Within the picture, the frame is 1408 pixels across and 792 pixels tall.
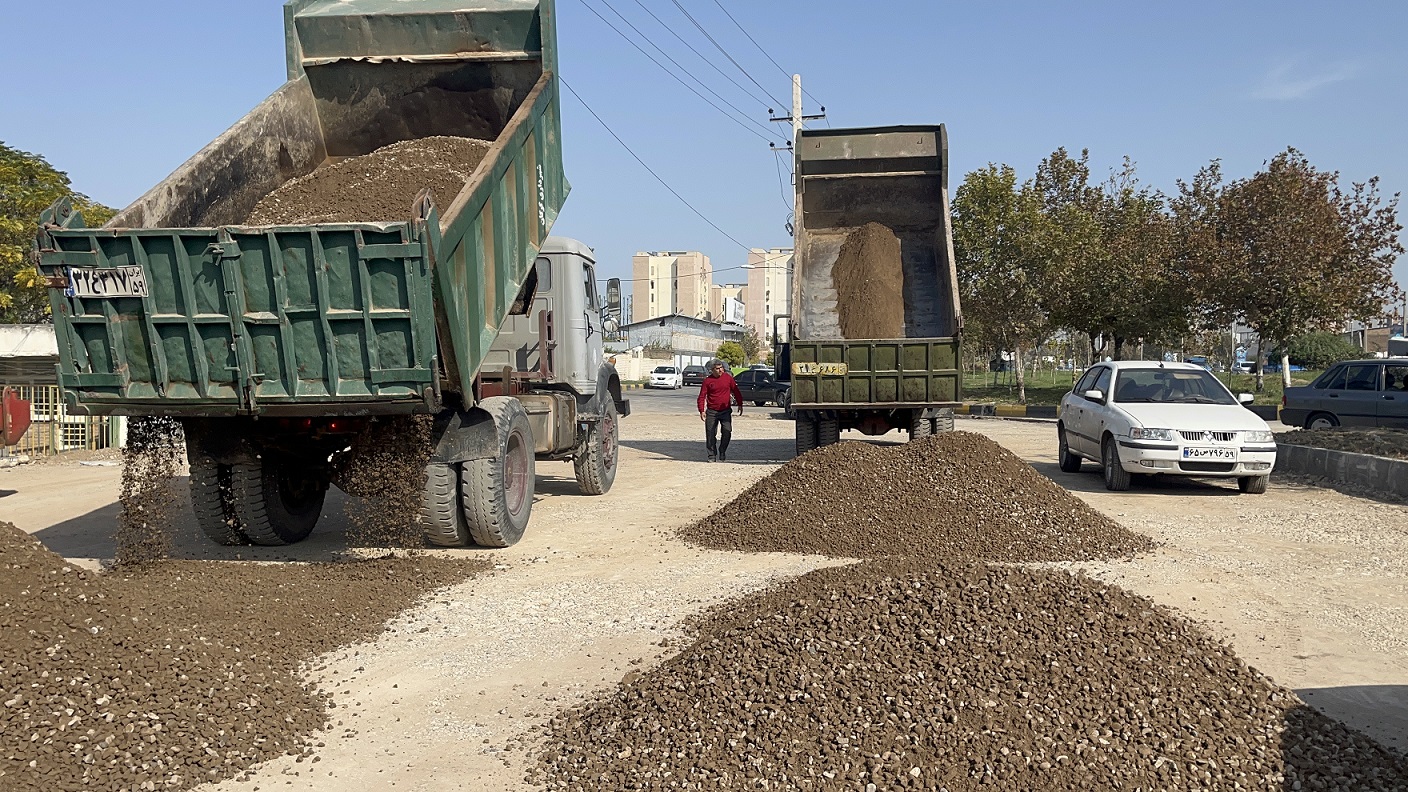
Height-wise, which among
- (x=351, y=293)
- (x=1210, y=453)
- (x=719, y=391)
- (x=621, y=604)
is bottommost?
(x=621, y=604)

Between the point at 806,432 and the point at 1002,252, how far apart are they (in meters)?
22.3

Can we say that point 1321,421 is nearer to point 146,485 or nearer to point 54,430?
point 146,485

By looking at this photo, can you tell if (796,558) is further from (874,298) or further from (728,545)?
(874,298)

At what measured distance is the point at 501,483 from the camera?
812 centimetres

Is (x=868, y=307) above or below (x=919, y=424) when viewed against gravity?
above

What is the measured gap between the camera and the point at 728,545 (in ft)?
28.6

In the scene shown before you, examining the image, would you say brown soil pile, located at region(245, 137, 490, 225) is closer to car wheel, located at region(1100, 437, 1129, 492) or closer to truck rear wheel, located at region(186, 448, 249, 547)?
truck rear wheel, located at region(186, 448, 249, 547)

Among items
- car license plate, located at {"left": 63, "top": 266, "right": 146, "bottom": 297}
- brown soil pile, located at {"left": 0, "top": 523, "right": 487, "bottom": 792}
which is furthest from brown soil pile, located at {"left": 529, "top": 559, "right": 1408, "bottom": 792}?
car license plate, located at {"left": 63, "top": 266, "right": 146, "bottom": 297}

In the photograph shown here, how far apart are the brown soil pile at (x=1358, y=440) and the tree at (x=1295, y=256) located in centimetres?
1355

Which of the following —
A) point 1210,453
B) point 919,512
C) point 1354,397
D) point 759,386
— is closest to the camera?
point 919,512

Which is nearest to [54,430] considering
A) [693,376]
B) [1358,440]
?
[1358,440]

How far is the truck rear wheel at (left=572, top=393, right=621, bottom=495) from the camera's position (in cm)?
1175

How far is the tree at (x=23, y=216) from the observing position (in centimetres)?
2548

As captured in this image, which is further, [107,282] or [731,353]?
[731,353]
